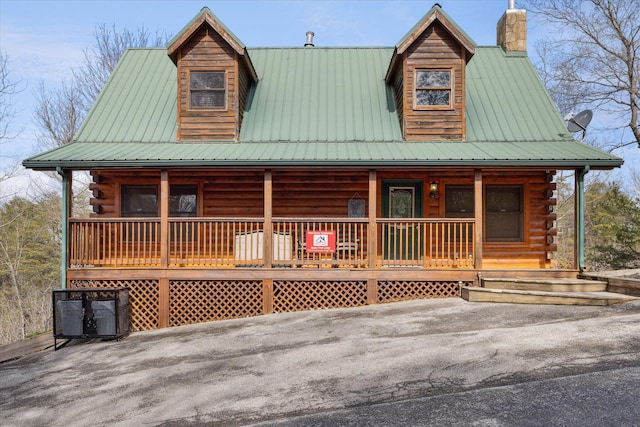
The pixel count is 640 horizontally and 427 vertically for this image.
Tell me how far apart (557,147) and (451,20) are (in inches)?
163

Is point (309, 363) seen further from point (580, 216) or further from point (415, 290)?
point (580, 216)

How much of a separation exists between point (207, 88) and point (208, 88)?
3 centimetres

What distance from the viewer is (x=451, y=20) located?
12.0 meters

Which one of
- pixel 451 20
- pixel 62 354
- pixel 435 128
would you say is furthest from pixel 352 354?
pixel 451 20

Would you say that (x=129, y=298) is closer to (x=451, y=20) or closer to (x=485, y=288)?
(x=485, y=288)

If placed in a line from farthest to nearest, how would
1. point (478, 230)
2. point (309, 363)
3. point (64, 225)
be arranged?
point (64, 225) → point (478, 230) → point (309, 363)

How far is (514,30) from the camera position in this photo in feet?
49.1

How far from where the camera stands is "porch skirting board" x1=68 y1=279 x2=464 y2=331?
421 inches

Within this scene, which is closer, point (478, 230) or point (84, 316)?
point (84, 316)

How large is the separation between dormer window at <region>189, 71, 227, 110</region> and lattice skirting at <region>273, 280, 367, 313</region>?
5.05 meters

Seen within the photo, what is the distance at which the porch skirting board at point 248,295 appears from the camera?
1069 centimetres

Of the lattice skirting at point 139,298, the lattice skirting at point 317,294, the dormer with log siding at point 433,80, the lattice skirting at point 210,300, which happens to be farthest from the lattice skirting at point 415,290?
the lattice skirting at point 139,298

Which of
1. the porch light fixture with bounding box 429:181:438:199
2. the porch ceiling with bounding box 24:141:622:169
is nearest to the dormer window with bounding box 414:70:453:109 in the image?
the porch ceiling with bounding box 24:141:622:169

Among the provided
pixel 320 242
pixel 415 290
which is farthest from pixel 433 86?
pixel 415 290
